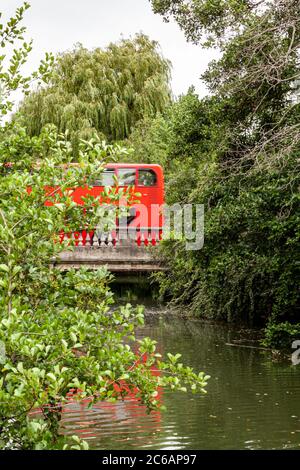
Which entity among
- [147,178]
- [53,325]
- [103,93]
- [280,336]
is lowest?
[280,336]

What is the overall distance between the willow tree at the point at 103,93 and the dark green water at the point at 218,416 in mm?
21704

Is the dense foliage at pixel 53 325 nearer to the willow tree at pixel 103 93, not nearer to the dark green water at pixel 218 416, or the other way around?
the dark green water at pixel 218 416

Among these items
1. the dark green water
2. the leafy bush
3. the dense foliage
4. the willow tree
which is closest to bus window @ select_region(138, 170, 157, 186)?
the willow tree

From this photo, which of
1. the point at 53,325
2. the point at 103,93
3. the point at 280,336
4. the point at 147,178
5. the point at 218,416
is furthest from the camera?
the point at 103,93

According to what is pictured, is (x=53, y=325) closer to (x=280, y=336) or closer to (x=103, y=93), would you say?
(x=280, y=336)

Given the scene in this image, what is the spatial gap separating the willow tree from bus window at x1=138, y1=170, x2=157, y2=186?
6.13 meters

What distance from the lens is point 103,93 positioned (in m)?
36.9

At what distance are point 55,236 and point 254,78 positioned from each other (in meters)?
10.5

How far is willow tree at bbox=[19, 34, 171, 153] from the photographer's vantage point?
36156 millimetres

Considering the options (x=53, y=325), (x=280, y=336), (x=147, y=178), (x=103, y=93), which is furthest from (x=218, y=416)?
(x=103, y=93)

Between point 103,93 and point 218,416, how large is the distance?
89.8 feet

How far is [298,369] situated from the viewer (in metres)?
14.8

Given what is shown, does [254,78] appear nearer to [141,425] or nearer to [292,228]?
[292,228]
